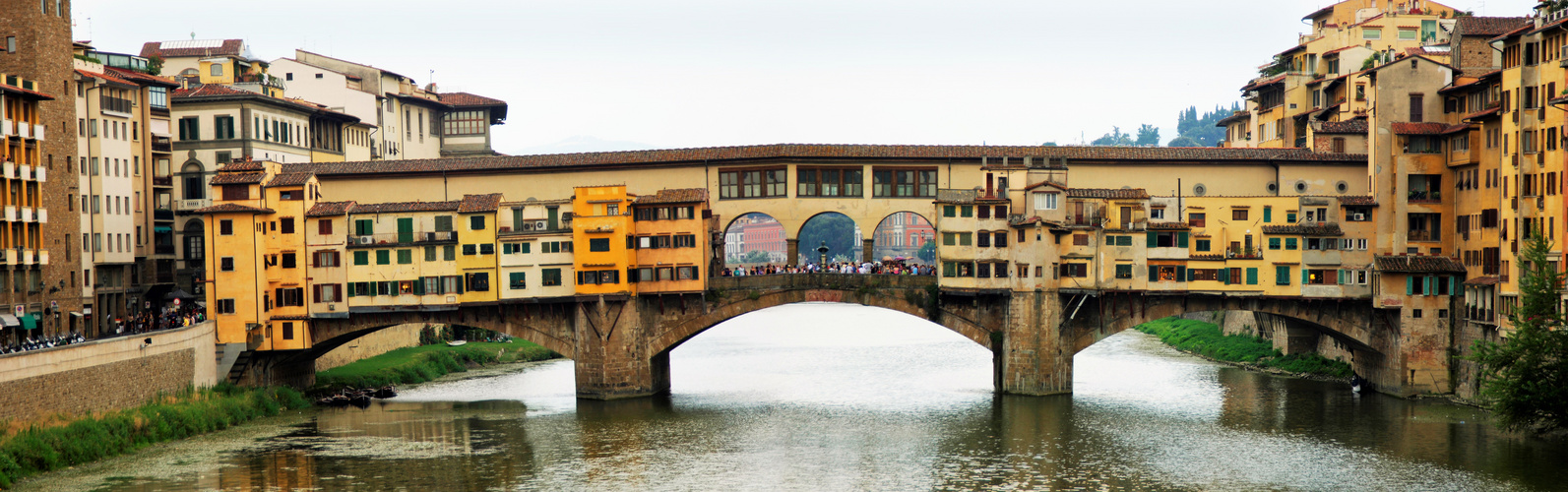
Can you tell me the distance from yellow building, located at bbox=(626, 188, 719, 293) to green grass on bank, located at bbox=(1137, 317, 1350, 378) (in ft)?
96.5

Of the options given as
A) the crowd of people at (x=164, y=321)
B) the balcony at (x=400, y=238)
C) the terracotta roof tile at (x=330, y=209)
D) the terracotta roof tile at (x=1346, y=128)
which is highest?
the terracotta roof tile at (x=1346, y=128)

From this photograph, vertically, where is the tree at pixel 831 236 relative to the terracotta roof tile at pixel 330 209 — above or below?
below

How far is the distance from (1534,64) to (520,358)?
52.5 metres

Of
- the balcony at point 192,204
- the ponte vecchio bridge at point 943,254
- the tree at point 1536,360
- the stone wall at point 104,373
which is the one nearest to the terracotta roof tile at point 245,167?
the ponte vecchio bridge at point 943,254

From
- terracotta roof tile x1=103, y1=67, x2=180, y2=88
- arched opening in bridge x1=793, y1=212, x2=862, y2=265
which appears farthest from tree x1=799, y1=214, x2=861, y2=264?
terracotta roof tile x1=103, y1=67, x2=180, y2=88

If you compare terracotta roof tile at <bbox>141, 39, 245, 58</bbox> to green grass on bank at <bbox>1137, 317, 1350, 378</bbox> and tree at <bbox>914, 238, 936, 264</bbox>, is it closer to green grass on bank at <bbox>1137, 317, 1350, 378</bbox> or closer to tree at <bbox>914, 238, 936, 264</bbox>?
green grass on bank at <bbox>1137, 317, 1350, 378</bbox>

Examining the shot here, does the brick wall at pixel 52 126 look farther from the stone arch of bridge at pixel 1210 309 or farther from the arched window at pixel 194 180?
the stone arch of bridge at pixel 1210 309

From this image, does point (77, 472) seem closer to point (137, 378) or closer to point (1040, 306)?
point (137, 378)

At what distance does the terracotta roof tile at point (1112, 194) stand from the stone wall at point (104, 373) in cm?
3500

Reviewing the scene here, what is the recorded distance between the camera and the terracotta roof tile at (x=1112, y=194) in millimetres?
59031

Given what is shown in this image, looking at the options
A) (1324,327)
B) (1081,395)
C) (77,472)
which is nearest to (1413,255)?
(1324,327)

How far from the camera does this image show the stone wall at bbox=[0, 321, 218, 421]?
146 ft

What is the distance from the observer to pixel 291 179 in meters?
60.7

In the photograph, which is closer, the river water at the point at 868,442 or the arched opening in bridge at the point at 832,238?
the river water at the point at 868,442
